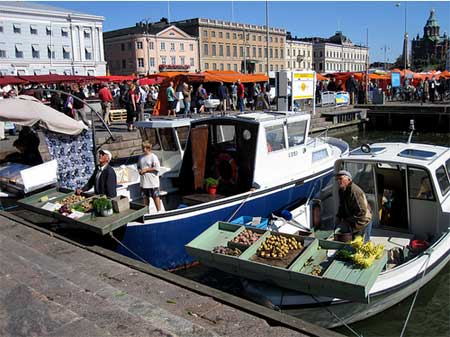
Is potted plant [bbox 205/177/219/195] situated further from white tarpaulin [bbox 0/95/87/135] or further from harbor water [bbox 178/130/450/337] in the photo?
white tarpaulin [bbox 0/95/87/135]

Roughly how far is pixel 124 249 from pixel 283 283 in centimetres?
361

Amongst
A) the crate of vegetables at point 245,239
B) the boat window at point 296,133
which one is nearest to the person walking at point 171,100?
the boat window at point 296,133

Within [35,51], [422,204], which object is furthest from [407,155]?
[35,51]

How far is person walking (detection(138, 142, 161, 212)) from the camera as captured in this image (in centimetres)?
955

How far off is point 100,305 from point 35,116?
7160 millimetres

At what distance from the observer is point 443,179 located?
874cm

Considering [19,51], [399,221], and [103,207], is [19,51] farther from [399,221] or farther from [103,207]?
[399,221]

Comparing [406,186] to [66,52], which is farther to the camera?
[66,52]

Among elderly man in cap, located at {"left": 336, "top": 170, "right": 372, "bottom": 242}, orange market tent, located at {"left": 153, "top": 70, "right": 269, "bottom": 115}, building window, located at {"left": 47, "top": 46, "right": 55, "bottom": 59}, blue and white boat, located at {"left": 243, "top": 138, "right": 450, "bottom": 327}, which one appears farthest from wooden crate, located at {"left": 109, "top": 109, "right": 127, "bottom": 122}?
building window, located at {"left": 47, "top": 46, "right": 55, "bottom": 59}

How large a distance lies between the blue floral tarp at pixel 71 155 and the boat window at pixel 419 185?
774 centimetres

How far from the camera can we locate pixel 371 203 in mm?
8961

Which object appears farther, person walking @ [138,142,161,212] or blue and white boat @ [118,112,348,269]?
person walking @ [138,142,161,212]

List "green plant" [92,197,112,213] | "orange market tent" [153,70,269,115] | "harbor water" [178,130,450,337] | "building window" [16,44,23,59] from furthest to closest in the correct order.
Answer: "building window" [16,44,23,59] < "orange market tent" [153,70,269,115] < "green plant" [92,197,112,213] < "harbor water" [178,130,450,337]

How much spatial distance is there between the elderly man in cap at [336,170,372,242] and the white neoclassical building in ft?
206
